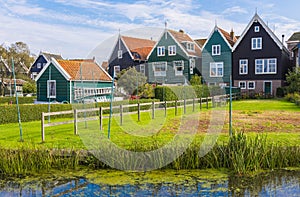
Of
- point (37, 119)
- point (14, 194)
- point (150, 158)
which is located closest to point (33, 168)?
point (14, 194)

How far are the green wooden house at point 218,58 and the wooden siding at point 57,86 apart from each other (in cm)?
1583

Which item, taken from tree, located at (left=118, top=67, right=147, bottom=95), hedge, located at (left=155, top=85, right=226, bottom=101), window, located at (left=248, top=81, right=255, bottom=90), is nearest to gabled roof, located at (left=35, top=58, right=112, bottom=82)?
hedge, located at (left=155, top=85, right=226, bottom=101)

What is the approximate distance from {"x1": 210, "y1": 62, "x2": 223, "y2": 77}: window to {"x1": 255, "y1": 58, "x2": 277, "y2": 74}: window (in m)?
3.58

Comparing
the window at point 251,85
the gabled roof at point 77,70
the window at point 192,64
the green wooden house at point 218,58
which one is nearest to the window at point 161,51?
the window at point 192,64

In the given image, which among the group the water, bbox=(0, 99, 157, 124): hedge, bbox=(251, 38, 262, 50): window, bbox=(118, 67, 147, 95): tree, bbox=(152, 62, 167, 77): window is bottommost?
the water

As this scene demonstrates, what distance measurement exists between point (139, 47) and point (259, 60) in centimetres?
1375

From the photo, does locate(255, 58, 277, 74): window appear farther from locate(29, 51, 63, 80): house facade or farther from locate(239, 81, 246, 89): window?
locate(29, 51, 63, 80): house facade

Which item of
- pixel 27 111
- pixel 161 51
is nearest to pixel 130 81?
pixel 27 111

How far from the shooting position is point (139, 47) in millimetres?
39500

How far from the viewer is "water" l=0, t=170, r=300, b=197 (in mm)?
6039

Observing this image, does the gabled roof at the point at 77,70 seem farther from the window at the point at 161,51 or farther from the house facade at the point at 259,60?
the house facade at the point at 259,60

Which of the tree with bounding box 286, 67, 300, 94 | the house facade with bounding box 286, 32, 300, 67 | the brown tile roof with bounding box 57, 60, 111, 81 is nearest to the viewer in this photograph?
the brown tile roof with bounding box 57, 60, 111, 81

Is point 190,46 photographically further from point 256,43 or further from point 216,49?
point 256,43

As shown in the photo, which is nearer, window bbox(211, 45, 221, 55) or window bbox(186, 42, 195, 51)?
window bbox(211, 45, 221, 55)
